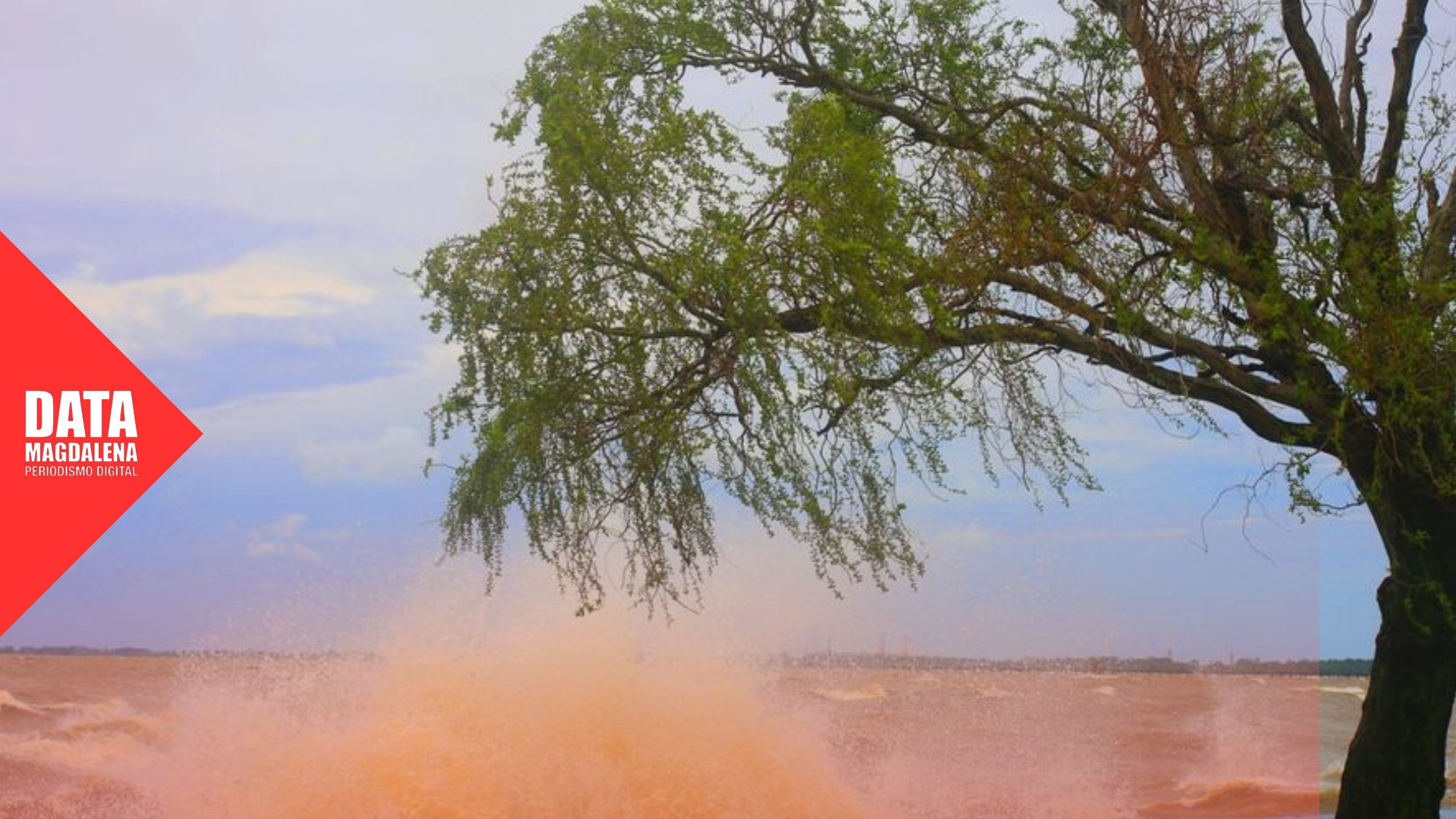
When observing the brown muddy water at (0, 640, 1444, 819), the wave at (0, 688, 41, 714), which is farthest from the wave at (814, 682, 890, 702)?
the wave at (0, 688, 41, 714)

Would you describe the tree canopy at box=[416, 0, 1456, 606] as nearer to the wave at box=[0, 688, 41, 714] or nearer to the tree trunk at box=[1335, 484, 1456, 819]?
the tree trunk at box=[1335, 484, 1456, 819]

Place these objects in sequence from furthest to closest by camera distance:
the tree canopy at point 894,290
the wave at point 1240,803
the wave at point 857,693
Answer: the wave at point 857,693
the wave at point 1240,803
the tree canopy at point 894,290

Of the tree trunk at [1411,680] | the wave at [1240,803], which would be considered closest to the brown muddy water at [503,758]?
the wave at [1240,803]

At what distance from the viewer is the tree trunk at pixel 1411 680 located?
10.0 m

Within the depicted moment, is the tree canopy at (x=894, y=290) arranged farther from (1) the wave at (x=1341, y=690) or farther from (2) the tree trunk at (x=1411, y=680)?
(1) the wave at (x=1341, y=690)

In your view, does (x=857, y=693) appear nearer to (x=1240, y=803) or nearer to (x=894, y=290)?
(x=1240, y=803)

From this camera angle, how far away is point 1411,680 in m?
10.2

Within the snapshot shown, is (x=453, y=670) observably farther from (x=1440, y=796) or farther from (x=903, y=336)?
(x=1440, y=796)

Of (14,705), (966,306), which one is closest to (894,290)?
(966,306)

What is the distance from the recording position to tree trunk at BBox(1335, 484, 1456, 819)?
10.0 meters

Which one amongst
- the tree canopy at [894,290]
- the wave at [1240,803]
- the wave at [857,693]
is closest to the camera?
the tree canopy at [894,290]

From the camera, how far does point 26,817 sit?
43.5ft

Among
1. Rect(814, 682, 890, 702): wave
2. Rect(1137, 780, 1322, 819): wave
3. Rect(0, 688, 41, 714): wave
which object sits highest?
Rect(0, 688, 41, 714): wave

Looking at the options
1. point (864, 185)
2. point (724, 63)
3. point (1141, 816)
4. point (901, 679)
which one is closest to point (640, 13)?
point (724, 63)
